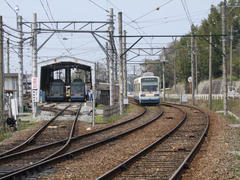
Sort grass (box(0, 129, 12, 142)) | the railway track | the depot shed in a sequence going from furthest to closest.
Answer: the depot shed → grass (box(0, 129, 12, 142)) → the railway track

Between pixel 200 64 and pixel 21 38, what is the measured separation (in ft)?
136

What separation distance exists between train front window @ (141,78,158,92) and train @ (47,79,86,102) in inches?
411

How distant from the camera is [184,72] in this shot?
62781 millimetres

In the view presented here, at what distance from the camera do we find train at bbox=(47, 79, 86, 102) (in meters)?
42.2

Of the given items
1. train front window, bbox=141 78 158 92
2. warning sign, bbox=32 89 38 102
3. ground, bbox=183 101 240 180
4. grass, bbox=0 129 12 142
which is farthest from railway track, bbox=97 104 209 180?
train front window, bbox=141 78 158 92

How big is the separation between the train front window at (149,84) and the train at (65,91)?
34.2 ft

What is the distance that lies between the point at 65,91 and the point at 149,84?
13379mm

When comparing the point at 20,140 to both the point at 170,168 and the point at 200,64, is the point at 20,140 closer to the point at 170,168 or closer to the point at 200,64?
the point at 170,168

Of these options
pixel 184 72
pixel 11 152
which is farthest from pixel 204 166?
pixel 184 72

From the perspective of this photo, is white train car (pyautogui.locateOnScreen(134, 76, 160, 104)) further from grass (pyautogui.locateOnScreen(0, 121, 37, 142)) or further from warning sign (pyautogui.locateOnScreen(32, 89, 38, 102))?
grass (pyautogui.locateOnScreen(0, 121, 37, 142))

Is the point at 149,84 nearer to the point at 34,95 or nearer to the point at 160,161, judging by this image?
the point at 34,95

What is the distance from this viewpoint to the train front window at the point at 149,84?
3384 centimetres

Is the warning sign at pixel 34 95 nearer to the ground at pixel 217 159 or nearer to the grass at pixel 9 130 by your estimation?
the grass at pixel 9 130

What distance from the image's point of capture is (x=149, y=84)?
33.8 metres
